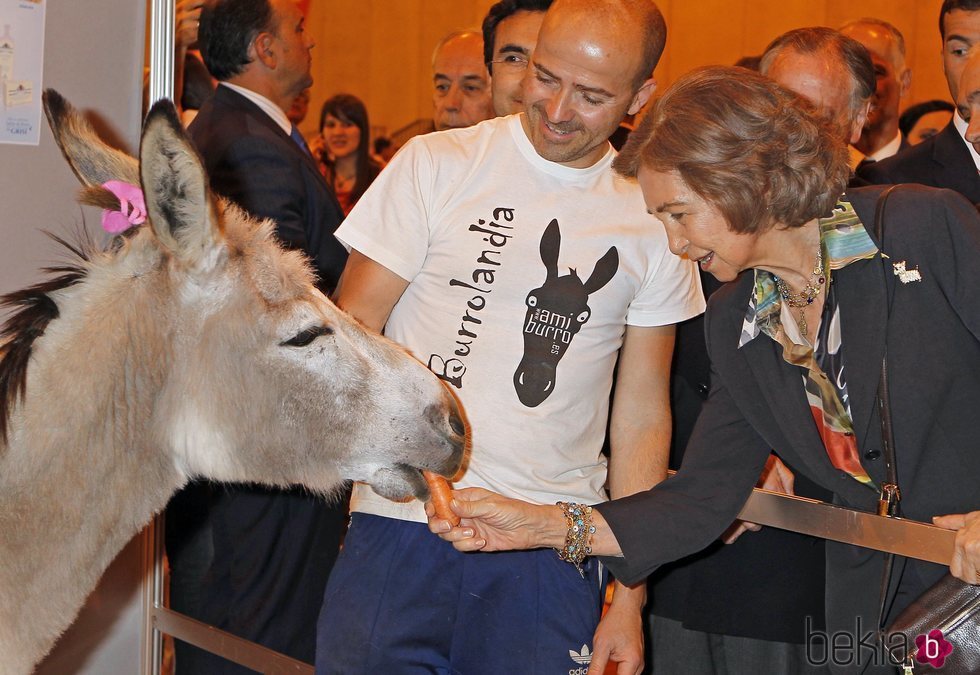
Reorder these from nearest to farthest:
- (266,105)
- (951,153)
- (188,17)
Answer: (951,153) → (266,105) → (188,17)

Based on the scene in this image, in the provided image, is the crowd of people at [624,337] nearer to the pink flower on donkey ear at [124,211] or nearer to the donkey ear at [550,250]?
the donkey ear at [550,250]

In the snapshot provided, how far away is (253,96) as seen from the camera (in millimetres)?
3598

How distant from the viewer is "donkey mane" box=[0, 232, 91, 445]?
5.89 ft

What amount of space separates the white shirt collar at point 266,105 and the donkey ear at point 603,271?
1.82 metres

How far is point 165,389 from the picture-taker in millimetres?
1927

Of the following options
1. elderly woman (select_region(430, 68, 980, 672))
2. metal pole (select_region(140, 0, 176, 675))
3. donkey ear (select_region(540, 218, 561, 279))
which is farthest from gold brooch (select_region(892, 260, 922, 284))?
metal pole (select_region(140, 0, 176, 675))

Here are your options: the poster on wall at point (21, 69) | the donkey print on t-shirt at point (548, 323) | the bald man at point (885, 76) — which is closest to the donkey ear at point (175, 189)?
the donkey print on t-shirt at point (548, 323)

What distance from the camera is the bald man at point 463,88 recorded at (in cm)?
448

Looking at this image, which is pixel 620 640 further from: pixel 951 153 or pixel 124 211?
pixel 951 153

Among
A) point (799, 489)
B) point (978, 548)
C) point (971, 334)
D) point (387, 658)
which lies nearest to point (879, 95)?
point (799, 489)

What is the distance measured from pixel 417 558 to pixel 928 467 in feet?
3.37

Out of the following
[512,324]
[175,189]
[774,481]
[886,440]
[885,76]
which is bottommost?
[774,481]

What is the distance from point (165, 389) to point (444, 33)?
861cm

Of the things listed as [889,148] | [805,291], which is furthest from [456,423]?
[889,148]
